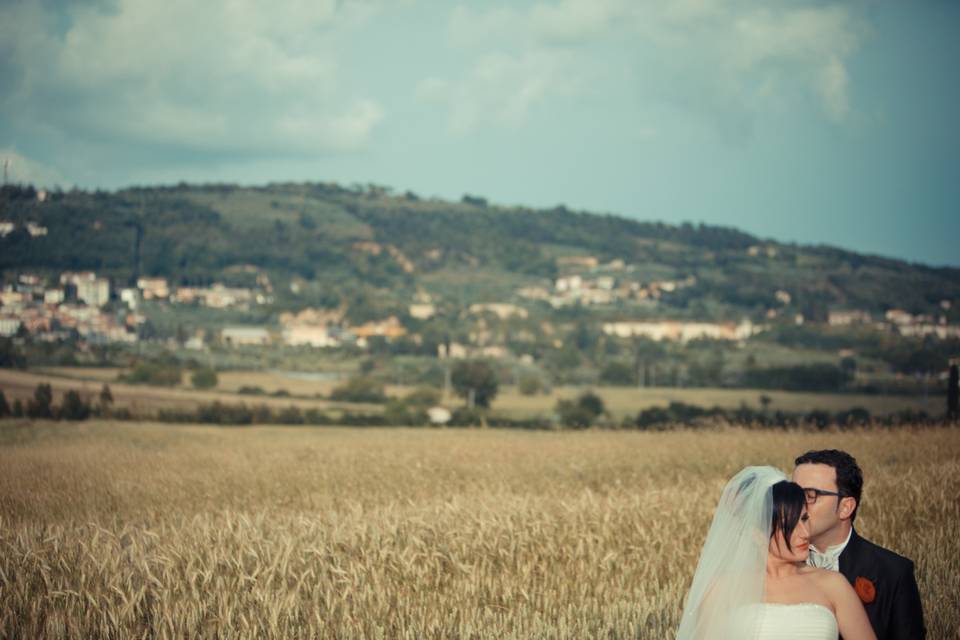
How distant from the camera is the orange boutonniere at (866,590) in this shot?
450 cm

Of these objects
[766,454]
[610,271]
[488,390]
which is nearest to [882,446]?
[766,454]

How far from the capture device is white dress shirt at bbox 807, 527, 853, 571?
190 inches

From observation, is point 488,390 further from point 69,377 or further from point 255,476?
point 255,476

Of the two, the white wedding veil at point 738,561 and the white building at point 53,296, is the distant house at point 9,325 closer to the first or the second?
the white building at point 53,296

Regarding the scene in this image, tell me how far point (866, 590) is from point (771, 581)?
0.78 metres

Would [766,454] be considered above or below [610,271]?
below

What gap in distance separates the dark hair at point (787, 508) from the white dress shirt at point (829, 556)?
41.9 inches

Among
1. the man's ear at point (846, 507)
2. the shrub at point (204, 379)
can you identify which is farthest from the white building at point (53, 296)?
the man's ear at point (846, 507)

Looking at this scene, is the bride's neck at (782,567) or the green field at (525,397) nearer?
the bride's neck at (782,567)

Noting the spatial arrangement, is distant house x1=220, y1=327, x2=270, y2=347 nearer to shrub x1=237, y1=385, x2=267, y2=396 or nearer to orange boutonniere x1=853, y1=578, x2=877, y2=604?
shrub x1=237, y1=385, x2=267, y2=396

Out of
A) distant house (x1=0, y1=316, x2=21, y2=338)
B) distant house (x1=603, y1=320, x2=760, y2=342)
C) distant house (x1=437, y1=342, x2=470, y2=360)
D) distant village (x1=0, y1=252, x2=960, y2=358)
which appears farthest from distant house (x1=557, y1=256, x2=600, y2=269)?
distant house (x1=0, y1=316, x2=21, y2=338)

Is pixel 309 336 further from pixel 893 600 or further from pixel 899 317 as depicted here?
pixel 893 600

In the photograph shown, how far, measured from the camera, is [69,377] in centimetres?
2573

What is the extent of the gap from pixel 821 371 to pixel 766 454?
46.9m
